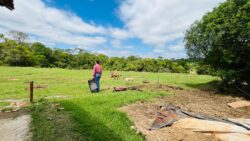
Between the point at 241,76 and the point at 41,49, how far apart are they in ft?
197

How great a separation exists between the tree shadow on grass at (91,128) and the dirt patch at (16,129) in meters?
1.23

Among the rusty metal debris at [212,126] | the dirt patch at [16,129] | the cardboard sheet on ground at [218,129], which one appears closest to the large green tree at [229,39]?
the rusty metal debris at [212,126]

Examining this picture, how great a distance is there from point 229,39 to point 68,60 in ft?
170

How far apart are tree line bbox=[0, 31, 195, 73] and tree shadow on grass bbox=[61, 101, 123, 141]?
37.7m

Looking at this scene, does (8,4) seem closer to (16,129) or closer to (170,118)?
(16,129)

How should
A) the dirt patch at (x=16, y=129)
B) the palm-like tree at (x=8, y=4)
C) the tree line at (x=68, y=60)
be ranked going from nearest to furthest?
the dirt patch at (x=16, y=129), the palm-like tree at (x=8, y=4), the tree line at (x=68, y=60)

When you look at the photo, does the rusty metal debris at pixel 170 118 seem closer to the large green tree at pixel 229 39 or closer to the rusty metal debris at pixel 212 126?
the rusty metal debris at pixel 212 126

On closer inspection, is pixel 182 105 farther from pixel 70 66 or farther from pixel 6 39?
pixel 6 39

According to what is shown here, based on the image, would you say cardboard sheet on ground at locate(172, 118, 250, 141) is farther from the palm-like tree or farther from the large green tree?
the large green tree

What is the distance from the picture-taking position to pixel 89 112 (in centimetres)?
679

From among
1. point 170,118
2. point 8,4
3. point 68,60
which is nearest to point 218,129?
point 170,118

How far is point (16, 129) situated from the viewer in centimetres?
538

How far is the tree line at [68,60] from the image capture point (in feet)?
155

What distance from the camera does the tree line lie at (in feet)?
155
